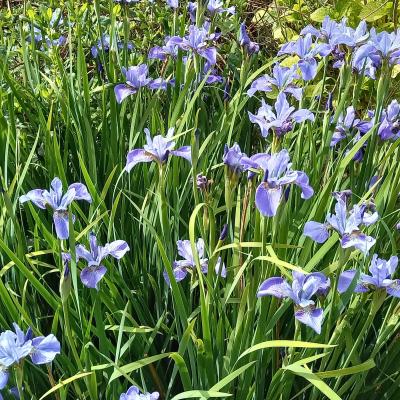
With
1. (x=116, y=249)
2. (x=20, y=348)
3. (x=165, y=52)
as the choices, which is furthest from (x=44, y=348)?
(x=165, y=52)

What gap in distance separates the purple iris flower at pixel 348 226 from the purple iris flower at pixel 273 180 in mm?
75

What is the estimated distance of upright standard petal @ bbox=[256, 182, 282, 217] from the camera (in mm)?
1258

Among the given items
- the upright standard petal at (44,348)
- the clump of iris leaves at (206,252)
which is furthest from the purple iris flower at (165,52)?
the upright standard petal at (44,348)

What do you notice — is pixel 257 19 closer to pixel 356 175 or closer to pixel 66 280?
pixel 356 175

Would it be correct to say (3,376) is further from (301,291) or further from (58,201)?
(301,291)

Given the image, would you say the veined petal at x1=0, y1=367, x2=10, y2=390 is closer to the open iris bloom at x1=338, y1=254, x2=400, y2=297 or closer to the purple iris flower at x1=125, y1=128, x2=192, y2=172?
the purple iris flower at x1=125, y1=128, x2=192, y2=172

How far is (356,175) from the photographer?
2.12m

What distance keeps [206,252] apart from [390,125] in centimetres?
72

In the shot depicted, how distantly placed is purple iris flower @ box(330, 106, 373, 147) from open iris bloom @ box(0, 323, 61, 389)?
1172mm

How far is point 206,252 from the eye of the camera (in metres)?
→ 1.64

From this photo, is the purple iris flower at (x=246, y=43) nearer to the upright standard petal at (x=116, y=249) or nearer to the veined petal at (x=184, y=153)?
the veined petal at (x=184, y=153)

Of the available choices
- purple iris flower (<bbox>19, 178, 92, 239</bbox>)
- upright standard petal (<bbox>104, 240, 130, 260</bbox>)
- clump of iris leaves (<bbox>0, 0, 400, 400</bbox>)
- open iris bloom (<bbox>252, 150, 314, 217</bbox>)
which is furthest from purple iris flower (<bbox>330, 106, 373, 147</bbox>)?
purple iris flower (<bbox>19, 178, 92, 239</bbox>)

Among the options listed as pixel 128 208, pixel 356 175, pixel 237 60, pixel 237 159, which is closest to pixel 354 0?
pixel 237 60

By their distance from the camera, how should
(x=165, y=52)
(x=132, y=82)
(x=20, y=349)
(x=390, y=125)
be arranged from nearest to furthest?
(x=20, y=349) → (x=390, y=125) → (x=132, y=82) → (x=165, y=52)
